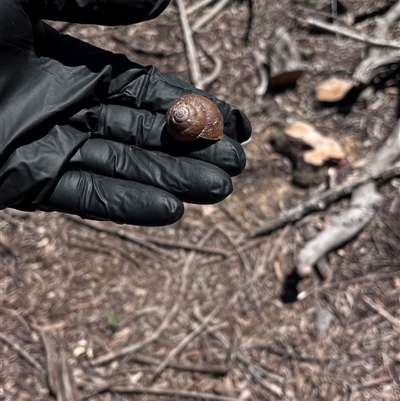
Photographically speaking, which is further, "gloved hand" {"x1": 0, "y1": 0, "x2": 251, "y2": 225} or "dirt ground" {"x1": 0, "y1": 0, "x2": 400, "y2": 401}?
"dirt ground" {"x1": 0, "y1": 0, "x2": 400, "y2": 401}

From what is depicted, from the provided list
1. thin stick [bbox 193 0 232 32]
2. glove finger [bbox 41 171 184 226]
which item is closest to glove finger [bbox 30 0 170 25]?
glove finger [bbox 41 171 184 226]

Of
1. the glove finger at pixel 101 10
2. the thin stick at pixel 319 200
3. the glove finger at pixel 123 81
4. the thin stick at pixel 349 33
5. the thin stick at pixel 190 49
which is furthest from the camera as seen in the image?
the thin stick at pixel 190 49

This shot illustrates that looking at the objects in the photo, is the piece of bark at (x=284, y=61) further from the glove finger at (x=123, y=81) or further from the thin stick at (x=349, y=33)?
the glove finger at (x=123, y=81)

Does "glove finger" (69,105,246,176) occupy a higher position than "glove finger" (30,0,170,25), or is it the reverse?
"glove finger" (30,0,170,25)

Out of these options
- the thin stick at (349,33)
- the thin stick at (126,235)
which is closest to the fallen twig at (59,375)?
the thin stick at (126,235)

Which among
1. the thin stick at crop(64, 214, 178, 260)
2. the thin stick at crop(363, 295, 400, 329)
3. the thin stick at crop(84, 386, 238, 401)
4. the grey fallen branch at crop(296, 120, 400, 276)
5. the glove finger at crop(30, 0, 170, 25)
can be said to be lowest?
the thin stick at crop(84, 386, 238, 401)

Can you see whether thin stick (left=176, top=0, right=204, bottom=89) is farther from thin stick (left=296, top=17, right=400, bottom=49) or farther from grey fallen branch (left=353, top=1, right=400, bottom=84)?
grey fallen branch (left=353, top=1, right=400, bottom=84)

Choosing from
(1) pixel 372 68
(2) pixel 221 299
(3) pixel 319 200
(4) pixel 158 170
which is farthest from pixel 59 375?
(1) pixel 372 68
